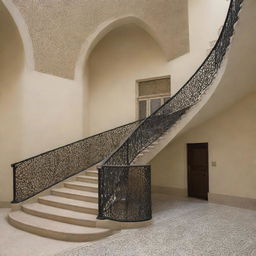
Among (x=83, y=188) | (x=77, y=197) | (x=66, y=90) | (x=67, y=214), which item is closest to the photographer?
(x=67, y=214)

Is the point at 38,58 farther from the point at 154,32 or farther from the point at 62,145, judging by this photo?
the point at 154,32

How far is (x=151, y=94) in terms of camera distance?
8.57m

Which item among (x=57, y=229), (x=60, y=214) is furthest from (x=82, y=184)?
(x=57, y=229)

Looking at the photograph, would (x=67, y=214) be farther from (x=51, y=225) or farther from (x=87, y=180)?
(x=87, y=180)

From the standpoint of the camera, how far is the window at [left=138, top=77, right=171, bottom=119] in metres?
8.39

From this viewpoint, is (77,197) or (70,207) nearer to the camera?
(70,207)

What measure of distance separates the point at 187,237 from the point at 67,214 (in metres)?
2.25

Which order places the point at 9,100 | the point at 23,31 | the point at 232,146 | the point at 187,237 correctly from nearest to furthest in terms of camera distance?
the point at 187,237 < the point at 232,146 < the point at 23,31 < the point at 9,100

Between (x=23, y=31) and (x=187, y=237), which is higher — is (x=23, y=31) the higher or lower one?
the higher one

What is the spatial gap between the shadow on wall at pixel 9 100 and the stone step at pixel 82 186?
1.52 metres

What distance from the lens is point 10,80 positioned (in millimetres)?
6898

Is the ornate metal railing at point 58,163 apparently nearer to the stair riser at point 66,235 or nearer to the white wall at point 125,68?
the white wall at point 125,68

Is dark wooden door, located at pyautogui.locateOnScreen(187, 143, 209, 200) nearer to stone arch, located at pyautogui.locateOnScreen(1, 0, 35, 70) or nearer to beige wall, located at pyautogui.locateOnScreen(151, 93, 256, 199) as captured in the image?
beige wall, located at pyautogui.locateOnScreen(151, 93, 256, 199)

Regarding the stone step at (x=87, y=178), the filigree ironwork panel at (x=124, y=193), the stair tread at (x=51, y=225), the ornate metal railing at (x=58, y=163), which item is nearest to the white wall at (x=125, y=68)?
the ornate metal railing at (x=58, y=163)
